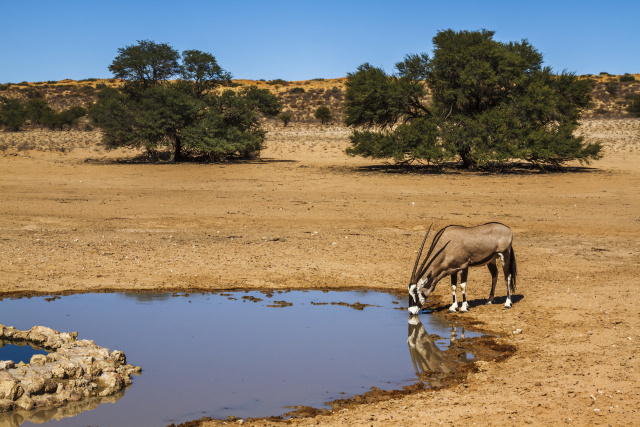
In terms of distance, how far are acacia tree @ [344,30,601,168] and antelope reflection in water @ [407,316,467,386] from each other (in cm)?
1946

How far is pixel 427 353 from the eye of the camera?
945 centimetres

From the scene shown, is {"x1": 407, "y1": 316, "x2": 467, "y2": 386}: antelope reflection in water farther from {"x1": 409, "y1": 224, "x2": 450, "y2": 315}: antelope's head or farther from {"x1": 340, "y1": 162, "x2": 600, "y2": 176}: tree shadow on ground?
{"x1": 340, "y1": 162, "x2": 600, "y2": 176}: tree shadow on ground

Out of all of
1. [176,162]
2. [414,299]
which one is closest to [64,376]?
[414,299]

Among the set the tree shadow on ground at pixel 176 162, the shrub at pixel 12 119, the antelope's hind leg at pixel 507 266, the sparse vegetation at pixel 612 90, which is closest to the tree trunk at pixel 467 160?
the tree shadow on ground at pixel 176 162

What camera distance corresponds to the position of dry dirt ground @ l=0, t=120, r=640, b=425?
7770 mm

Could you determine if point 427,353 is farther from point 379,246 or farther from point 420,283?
point 379,246

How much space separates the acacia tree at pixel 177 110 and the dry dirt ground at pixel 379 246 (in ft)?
6.35

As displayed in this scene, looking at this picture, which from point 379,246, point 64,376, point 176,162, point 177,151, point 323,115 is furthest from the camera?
point 323,115

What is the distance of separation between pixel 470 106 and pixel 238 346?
24.2 m

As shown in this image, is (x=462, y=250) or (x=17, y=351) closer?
(x=17, y=351)

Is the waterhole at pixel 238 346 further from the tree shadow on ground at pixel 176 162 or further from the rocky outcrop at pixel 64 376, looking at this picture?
the tree shadow on ground at pixel 176 162

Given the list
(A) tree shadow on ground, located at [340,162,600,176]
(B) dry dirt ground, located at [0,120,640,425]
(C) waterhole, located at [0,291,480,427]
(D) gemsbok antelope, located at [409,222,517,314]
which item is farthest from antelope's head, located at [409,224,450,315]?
(A) tree shadow on ground, located at [340,162,600,176]

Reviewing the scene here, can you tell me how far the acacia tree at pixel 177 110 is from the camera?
3456cm

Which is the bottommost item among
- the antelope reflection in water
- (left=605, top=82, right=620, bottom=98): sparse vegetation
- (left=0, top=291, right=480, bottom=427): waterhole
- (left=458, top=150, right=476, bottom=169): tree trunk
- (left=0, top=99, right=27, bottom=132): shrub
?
(left=0, top=291, right=480, bottom=427): waterhole
